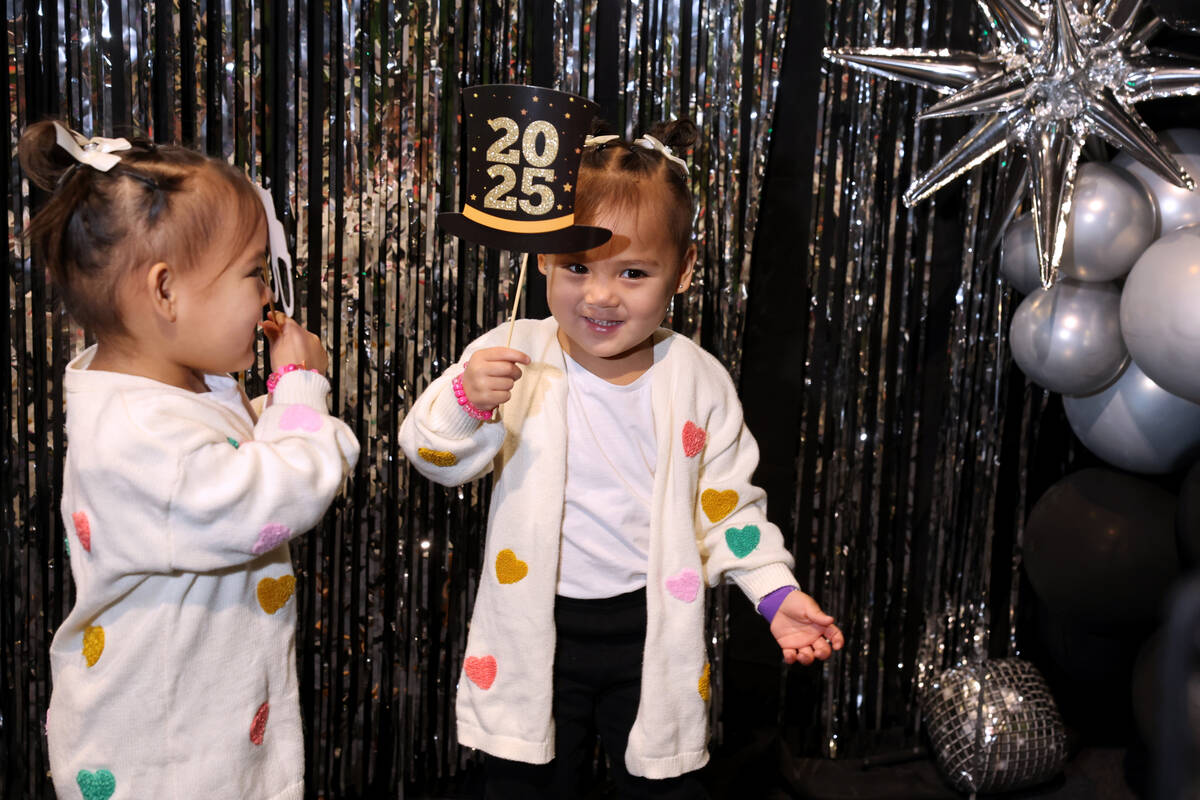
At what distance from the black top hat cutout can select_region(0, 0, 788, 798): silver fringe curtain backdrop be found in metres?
0.76

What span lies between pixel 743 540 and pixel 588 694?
0.32m

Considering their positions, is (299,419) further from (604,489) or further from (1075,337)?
(1075,337)

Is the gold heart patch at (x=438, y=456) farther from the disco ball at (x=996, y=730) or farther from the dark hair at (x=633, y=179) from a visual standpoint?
the disco ball at (x=996, y=730)

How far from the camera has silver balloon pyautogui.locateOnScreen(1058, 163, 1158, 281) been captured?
1793 millimetres

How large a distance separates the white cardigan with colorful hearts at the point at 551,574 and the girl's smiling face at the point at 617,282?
0.10 meters

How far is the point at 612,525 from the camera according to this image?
55.9 inches

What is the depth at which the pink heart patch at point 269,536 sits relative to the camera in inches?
44.7

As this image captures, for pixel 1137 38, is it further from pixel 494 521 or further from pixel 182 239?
pixel 182 239

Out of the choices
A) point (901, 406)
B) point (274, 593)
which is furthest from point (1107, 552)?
point (274, 593)

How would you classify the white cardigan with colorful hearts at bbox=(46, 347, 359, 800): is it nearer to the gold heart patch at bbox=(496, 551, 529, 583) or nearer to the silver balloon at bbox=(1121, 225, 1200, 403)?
the gold heart patch at bbox=(496, 551, 529, 583)

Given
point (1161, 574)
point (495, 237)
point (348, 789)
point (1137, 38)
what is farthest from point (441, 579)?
point (1137, 38)

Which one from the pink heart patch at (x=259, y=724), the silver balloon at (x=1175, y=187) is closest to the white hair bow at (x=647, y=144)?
the pink heart patch at (x=259, y=724)

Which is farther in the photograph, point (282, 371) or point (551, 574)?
point (551, 574)

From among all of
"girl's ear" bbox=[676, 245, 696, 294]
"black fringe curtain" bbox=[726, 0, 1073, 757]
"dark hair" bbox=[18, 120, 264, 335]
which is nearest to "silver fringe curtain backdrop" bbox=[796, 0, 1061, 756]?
"black fringe curtain" bbox=[726, 0, 1073, 757]
